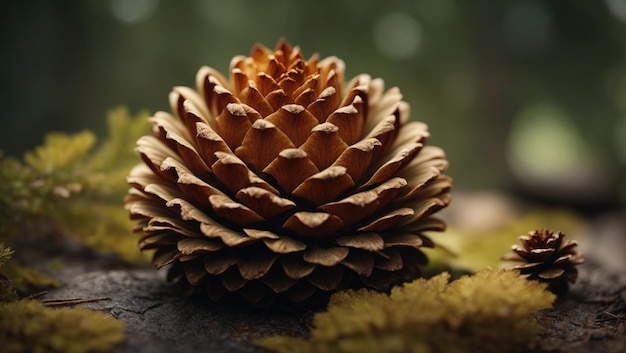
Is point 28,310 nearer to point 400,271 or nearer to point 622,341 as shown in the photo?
point 400,271

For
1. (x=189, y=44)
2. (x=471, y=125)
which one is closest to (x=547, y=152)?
(x=471, y=125)

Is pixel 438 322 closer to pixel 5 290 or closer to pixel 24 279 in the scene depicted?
pixel 5 290

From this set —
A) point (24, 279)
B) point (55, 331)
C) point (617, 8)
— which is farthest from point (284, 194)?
point (617, 8)

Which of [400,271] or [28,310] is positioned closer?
[28,310]

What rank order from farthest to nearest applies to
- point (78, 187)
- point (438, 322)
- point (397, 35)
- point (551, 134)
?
point (551, 134) < point (397, 35) < point (78, 187) < point (438, 322)

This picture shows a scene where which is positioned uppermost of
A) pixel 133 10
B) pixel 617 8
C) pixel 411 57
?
pixel 617 8

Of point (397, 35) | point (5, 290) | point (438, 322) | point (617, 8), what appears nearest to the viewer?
point (438, 322)
